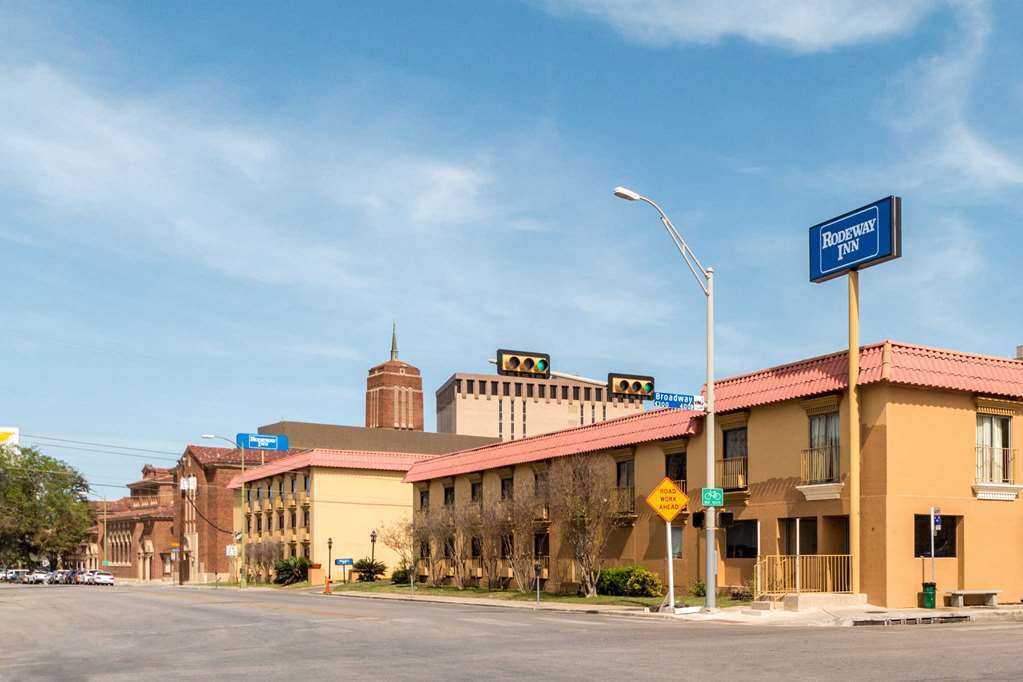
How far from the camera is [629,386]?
39.1 m

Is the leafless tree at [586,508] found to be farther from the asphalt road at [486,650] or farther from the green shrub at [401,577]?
the green shrub at [401,577]

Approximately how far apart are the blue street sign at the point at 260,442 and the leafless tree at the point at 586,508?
2329 centimetres

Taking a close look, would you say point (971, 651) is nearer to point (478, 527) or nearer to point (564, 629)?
point (564, 629)

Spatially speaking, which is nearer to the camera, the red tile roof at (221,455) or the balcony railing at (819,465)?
the balcony railing at (819,465)

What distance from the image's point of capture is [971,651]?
A: 1817cm

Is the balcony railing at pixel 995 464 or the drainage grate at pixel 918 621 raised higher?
the balcony railing at pixel 995 464

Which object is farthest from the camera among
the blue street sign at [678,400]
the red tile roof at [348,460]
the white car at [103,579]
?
the white car at [103,579]

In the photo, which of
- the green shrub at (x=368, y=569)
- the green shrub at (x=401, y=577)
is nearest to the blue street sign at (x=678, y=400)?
the green shrub at (x=401, y=577)

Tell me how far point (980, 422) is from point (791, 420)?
229 inches

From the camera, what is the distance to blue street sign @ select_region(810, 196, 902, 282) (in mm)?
34750

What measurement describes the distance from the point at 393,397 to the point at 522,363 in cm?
12334

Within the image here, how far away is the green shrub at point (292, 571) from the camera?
3177 inches

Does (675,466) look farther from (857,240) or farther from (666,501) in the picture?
(857,240)

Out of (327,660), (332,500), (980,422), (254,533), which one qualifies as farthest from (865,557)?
(254,533)
